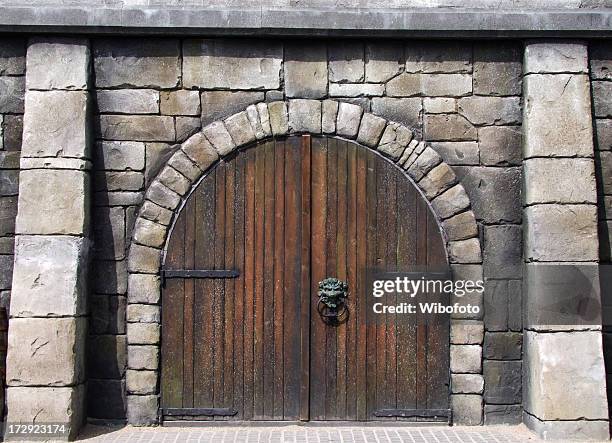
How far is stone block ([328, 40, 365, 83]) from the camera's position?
6.20m

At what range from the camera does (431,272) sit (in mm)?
6168

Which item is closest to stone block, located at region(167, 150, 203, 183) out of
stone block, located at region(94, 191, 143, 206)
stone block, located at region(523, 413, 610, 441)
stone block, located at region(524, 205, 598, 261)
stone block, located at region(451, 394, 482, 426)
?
stone block, located at region(94, 191, 143, 206)

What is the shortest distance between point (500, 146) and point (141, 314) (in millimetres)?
3130

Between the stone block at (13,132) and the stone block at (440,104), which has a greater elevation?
the stone block at (440,104)

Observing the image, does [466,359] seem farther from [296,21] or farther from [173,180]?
[296,21]

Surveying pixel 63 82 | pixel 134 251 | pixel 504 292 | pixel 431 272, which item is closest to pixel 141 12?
pixel 63 82

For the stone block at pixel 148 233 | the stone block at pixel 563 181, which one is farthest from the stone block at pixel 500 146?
the stone block at pixel 148 233

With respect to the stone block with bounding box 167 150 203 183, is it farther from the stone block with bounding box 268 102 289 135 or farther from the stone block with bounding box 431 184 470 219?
the stone block with bounding box 431 184 470 219

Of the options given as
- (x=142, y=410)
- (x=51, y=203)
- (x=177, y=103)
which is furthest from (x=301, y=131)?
(x=142, y=410)

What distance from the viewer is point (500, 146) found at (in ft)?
20.4

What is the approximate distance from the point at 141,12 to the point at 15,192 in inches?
67.7

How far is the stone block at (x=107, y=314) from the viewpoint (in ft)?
20.0

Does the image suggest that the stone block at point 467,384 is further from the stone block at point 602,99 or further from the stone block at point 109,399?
the stone block at point 109,399

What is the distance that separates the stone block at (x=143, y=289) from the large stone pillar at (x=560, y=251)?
2908 mm
